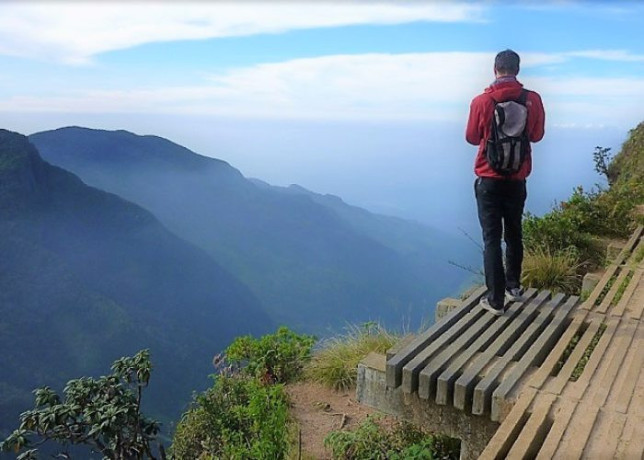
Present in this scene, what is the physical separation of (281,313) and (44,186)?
3886cm

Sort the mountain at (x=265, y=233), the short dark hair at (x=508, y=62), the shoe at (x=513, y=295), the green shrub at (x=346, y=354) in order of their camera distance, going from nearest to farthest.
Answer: the short dark hair at (x=508, y=62) < the shoe at (x=513, y=295) < the green shrub at (x=346, y=354) < the mountain at (x=265, y=233)

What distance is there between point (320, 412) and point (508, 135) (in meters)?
3.23

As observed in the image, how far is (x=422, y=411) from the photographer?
3570 millimetres

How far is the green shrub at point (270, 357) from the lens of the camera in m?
6.52

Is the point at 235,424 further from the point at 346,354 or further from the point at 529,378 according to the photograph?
the point at 529,378

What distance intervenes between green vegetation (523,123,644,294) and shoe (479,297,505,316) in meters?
2.00

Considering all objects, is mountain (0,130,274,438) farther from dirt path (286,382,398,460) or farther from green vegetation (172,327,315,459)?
dirt path (286,382,398,460)

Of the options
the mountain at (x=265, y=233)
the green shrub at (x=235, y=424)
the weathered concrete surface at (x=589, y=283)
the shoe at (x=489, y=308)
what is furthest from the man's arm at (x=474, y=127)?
the mountain at (x=265, y=233)

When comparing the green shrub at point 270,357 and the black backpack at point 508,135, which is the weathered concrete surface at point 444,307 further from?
the green shrub at point 270,357

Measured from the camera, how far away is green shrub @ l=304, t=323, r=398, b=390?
616 cm

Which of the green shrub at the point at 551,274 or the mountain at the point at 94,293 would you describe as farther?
the mountain at the point at 94,293

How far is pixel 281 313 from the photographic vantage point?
91.4 metres

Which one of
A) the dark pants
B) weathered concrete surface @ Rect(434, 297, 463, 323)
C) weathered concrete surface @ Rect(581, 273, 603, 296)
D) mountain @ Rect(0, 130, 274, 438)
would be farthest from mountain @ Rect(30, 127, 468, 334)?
the dark pants

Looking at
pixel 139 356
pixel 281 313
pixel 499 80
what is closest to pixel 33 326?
pixel 281 313
